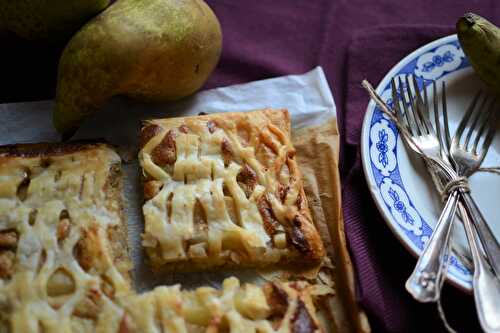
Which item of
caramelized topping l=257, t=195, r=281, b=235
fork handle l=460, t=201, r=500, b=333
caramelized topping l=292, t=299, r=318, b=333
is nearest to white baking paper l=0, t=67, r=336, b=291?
caramelized topping l=257, t=195, r=281, b=235

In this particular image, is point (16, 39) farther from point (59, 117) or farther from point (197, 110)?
point (197, 110)

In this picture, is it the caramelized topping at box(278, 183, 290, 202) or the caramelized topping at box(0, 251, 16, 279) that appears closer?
the caramelized topping at box(0, 251, 16, 279)

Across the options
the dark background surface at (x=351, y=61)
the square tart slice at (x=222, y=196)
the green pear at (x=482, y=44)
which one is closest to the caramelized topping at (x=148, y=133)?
the square tart slice at (x=222, y=196)

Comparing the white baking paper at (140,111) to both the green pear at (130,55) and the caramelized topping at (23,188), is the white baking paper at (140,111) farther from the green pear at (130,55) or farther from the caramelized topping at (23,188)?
the caramelized topping at (23,188)

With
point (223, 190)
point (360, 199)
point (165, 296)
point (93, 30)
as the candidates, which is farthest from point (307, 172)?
point (93, 30)

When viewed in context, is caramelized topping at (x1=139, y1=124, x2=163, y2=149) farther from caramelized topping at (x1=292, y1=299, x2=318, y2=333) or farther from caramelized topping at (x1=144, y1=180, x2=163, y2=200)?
caramelized topping at (x1=292, y1=299, x2=318, y2=333)
